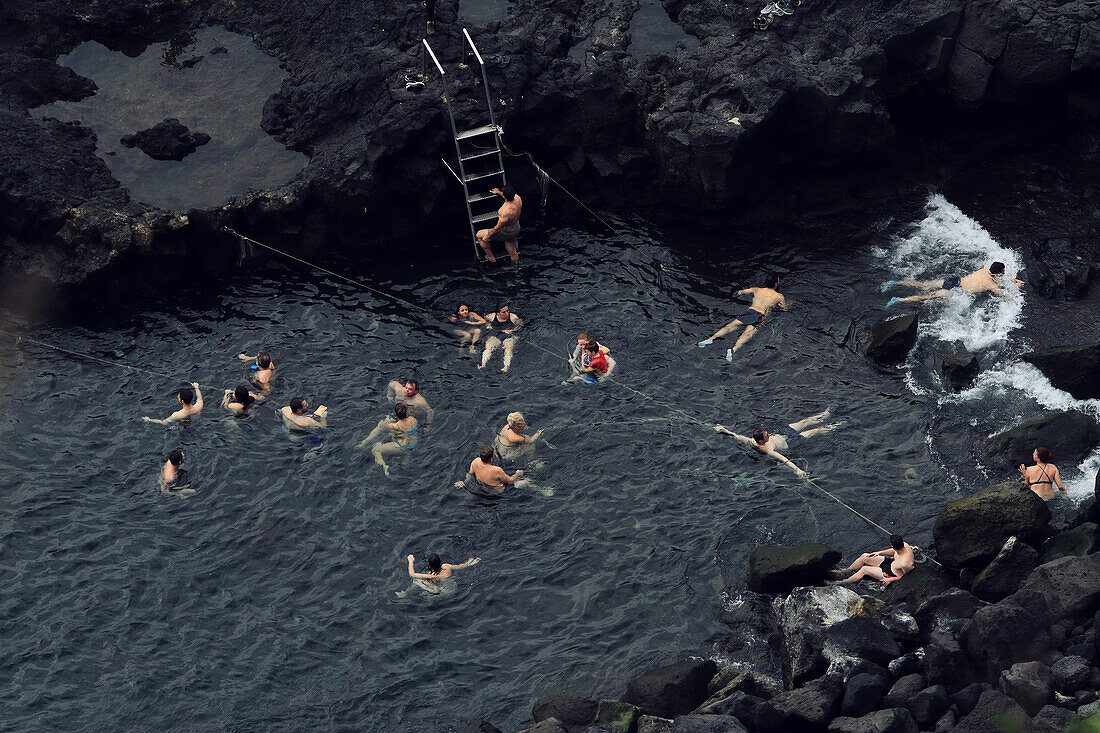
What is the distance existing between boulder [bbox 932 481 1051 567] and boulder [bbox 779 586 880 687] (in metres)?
1.83

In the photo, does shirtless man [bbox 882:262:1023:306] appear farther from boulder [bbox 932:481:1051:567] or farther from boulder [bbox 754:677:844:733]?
boulder [bbox 754:677:844:733]

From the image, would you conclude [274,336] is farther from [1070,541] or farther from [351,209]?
[1070,541]

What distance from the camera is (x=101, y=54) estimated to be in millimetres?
23344

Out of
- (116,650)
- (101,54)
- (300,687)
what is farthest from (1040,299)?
(101,54)

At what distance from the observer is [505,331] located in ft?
63.0

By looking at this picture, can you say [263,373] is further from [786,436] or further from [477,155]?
[786,436]

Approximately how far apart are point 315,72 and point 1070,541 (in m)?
18.2

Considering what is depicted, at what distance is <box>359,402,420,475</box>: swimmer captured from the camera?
17.1 m

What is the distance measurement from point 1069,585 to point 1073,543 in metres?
1.34

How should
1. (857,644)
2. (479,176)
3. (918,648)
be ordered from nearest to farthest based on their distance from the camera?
(857,644) → (918,648) → (479,176)

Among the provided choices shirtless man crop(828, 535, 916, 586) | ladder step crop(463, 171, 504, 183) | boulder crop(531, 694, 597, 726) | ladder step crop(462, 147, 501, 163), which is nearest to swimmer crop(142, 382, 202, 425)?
ladder step crop(463, 171, 504, 183)

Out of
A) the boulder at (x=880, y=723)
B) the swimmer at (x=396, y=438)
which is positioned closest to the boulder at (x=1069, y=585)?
the boulder at (x=880, y=723)

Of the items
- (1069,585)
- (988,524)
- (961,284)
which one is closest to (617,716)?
(988,524)

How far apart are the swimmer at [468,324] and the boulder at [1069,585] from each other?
1083 cm
